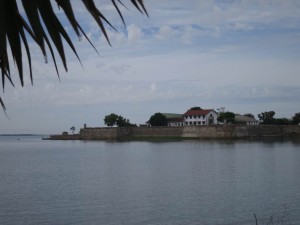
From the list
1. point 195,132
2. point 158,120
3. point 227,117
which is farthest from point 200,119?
point 195,132

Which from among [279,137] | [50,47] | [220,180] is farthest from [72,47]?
[279,137]

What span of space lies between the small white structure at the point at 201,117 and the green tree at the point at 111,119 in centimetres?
1681

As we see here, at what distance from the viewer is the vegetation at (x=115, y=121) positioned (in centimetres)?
10962

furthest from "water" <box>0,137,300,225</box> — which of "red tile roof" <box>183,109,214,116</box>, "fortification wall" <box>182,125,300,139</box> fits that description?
"red tile roof" <box>183,109,214,116</box>

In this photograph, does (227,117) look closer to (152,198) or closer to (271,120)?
(271,120)

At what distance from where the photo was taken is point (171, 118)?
11544 cm

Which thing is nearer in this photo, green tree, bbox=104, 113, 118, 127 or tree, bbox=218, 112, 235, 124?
tree, bbox=218, 112, 235, 124

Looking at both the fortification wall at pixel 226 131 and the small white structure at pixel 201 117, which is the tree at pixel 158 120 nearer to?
the small white structure at pixel 201 117

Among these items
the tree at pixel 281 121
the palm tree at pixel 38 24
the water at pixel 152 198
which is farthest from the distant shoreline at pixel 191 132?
the palm tree at pixel 38 24

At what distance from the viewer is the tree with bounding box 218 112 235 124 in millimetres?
98275

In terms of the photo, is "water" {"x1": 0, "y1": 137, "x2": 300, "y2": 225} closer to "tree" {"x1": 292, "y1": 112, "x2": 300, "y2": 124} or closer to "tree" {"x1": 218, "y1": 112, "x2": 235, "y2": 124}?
"tree" {"x1": 218, "y1": 112, "x2": 235, "y2": 124}

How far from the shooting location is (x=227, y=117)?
98.4 meters

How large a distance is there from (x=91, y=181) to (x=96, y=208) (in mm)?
9830

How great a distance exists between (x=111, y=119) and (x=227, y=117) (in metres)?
27.9
